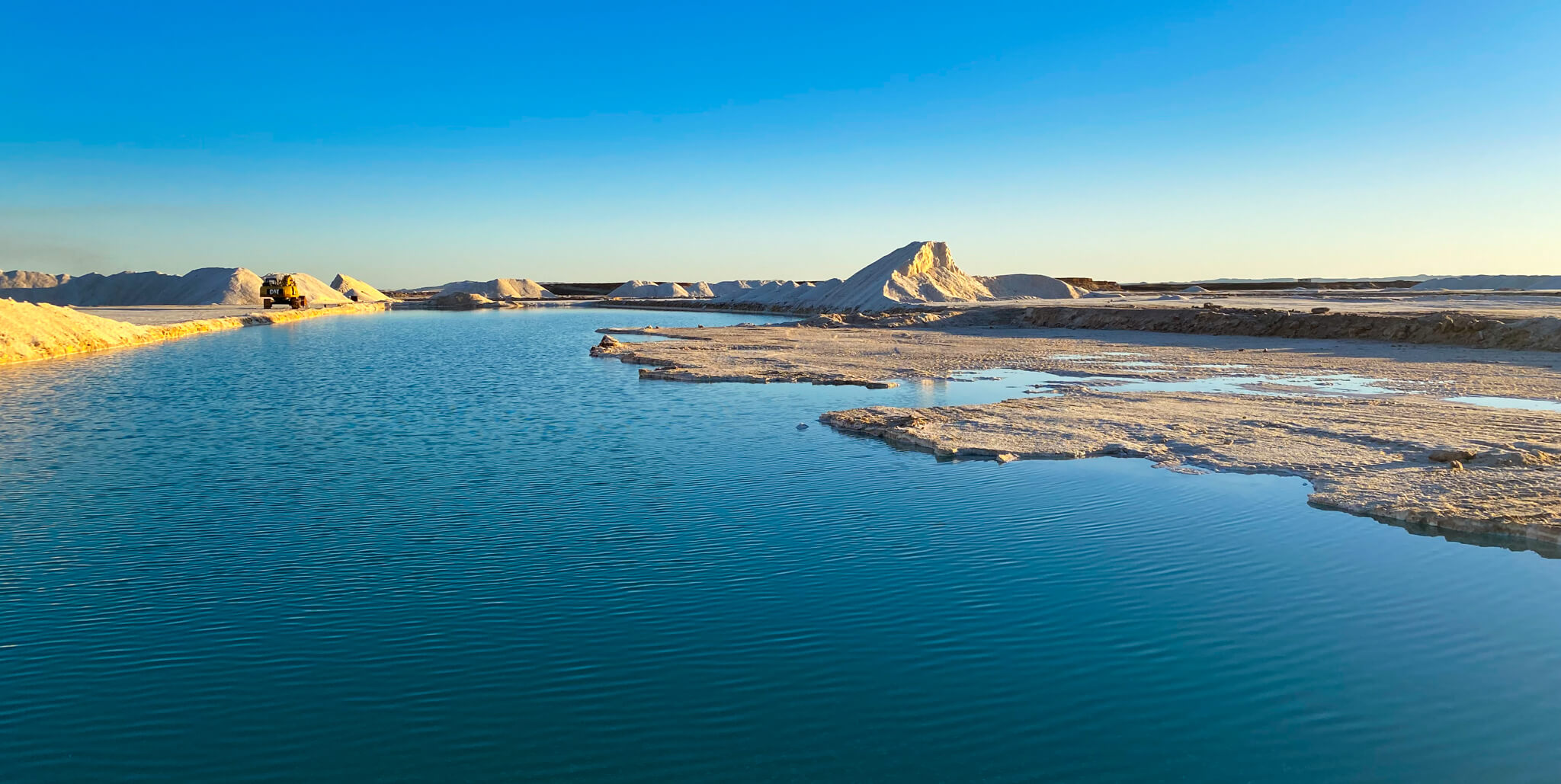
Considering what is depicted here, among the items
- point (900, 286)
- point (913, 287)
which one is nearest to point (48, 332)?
point (900, 286)

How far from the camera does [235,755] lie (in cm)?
512

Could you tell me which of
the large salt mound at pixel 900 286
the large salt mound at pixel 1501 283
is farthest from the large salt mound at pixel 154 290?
the large salt mound at pixel 1501 283

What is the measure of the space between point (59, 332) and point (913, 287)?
4959 cm

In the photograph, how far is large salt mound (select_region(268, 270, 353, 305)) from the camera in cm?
9512

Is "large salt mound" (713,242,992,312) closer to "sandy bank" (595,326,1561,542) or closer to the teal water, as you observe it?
"sandy bank" (595,326,1561,542)

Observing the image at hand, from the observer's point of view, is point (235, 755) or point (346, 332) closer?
point (235, 755)

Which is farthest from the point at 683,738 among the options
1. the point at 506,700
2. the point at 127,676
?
the point at 127,676

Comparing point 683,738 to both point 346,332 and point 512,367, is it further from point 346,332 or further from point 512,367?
point 346,332

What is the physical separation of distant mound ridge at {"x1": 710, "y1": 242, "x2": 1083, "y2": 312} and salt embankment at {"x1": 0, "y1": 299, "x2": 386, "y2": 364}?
3822cm

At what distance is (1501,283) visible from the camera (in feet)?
266

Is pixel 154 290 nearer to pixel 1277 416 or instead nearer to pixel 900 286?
pixel 900 286

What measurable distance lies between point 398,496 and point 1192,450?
10.1 meters

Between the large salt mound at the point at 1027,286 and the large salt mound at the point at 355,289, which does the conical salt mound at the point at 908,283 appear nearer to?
the large salt mound at the point at 1027,286

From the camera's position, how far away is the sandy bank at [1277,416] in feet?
35.0
